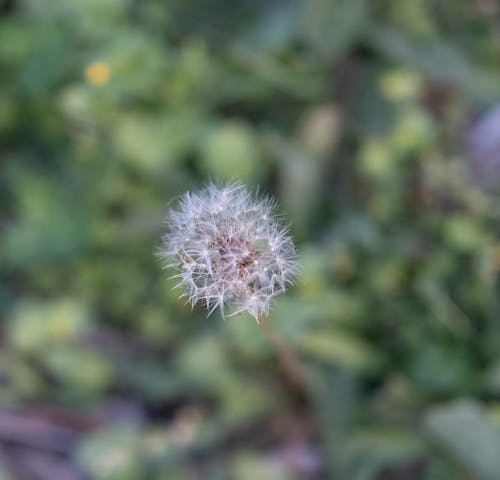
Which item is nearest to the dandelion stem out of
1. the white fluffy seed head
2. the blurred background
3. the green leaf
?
the blurred background

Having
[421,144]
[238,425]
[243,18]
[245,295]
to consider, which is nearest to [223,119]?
[243,18]

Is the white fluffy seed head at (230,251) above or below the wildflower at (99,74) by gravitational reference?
below

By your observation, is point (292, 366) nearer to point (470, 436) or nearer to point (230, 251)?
point (470, 436)

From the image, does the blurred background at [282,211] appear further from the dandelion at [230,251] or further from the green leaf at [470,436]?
the dandelion at [230,251]

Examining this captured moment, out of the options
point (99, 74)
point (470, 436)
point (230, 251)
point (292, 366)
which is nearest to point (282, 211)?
point (292, 366)

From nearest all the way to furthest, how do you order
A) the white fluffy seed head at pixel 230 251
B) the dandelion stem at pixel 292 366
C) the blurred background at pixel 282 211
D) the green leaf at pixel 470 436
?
the white fluffy seed head at pixel 230 251, the green leaf at pixel 470 436, the dandelion stem at pixel 292 366, the blurred background at pixel 282 211

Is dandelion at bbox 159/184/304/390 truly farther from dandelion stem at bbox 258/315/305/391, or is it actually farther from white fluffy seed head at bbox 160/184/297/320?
dandelion stem at bbox 258/315/305/391

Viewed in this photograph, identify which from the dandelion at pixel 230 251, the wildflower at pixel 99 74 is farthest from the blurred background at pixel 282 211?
the dandelion at pixel 230 251
